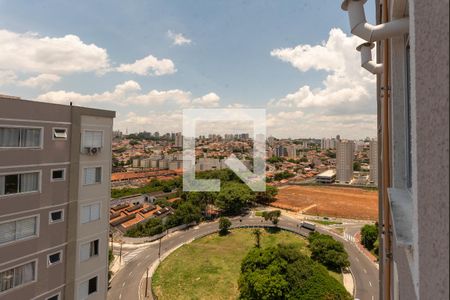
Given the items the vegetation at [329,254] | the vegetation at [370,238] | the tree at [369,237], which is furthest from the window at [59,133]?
the tree at [369,237]

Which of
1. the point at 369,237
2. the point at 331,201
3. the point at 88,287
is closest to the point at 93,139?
the point at 88,287

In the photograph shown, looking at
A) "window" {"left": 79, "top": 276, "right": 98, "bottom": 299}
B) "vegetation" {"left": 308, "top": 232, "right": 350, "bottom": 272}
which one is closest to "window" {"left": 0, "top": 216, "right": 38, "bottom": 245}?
"window" {"left": 79, "top": 276, "right": 98, "bottom": 299}

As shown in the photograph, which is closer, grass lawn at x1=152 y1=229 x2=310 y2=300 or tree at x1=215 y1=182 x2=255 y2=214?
grass lawn at x1=152 y1=229 x2=310 y2=300

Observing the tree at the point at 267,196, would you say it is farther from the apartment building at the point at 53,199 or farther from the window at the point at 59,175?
the window at the point at 59,175

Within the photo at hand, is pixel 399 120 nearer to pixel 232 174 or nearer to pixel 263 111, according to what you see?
pixel 263 111

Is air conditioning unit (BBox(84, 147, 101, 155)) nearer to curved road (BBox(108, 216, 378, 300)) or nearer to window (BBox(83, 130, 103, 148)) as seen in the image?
window (BBox(83, 130, 103, 148))

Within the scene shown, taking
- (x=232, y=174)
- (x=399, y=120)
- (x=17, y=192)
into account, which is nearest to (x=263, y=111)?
(x=17, y=192)
